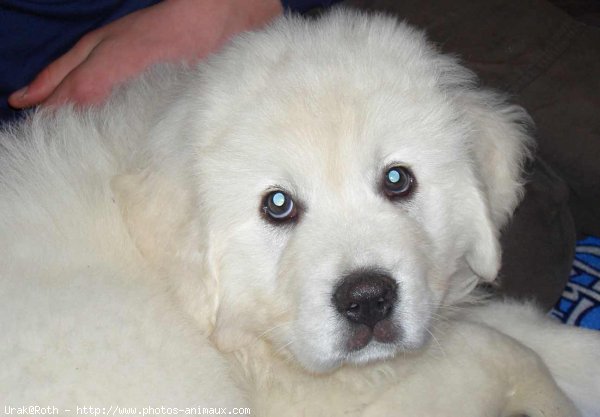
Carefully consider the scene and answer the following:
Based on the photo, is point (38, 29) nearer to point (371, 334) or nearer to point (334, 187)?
point (334, 187)

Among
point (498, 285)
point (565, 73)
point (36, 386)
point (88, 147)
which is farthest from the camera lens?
point (565, 73)

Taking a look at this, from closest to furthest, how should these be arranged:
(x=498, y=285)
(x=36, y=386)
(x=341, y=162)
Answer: (x=36, y=386) < (x=341, y=162) < (x=498, y=285)

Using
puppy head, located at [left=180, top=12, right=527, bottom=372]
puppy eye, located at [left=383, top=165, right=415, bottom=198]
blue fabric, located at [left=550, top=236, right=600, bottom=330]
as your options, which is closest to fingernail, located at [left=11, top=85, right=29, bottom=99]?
puppy head, located at [left=180, top=12, right=527, bottom=372]

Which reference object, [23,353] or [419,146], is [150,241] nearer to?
[23,353]

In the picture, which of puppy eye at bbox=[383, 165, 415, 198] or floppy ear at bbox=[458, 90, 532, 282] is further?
floppy ear at bbox=[458, 90, 532, 282]

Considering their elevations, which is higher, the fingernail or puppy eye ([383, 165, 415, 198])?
puppy eye ([383, 165, 415, 198])

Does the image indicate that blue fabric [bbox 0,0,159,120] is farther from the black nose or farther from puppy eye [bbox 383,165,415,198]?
the black nose

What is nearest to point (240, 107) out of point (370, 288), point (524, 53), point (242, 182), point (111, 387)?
point (242, 182)
